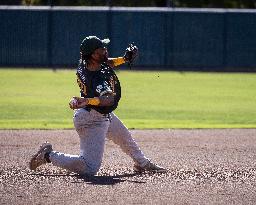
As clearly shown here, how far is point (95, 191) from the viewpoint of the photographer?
750 centimetres

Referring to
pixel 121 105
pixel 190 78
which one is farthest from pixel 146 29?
pixel 121 105

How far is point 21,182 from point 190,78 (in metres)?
20.6

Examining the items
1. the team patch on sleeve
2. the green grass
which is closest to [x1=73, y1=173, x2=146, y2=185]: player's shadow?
the team patch on sleeve

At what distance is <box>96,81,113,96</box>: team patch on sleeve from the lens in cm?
835

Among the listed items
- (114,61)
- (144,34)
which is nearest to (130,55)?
(114,61)

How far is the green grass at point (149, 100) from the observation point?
14895 mm

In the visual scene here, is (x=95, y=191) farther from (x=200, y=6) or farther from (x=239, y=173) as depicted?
(x=200, y=6)

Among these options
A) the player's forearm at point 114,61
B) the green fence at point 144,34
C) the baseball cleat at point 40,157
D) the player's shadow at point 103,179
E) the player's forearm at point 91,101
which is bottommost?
the green fence at point 144,34

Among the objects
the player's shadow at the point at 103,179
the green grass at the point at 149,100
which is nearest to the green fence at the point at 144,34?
the green grass at the point at 149,100

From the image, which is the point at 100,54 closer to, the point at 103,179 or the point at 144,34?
the point at 103,179

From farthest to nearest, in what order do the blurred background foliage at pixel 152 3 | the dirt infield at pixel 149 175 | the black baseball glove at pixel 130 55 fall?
the blurred background foliage at pixel 152 3 → the black baseball glove at pixel 130 55 → the dirt infield at pixel 149 175

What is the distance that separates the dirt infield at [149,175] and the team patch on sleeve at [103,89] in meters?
0.92

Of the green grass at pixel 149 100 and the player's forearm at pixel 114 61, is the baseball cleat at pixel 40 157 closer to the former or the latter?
the player's forearm at pixel 114 61

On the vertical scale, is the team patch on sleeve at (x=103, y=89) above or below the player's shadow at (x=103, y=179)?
above
